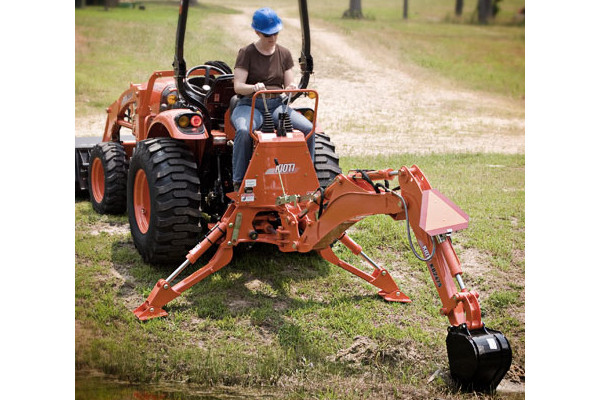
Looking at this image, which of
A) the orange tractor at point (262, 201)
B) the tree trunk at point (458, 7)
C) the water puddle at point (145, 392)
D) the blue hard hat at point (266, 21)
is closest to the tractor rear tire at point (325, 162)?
the orange tractor at point (262, 201)

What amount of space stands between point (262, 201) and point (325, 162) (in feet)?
1.86

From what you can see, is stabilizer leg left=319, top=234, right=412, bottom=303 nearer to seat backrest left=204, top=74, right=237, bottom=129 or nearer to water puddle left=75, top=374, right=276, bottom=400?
seat backrest left=204, top=74, right=237, bottom=129

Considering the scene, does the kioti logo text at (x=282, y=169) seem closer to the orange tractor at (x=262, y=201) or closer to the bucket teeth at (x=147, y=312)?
the orange tractor at (x=262, y=201)

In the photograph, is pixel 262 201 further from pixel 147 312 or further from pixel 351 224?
pixel 147 312

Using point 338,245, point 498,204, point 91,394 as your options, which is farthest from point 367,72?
point 91,394

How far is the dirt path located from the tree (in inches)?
5.8

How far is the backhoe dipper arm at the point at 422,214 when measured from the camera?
265 centimetres

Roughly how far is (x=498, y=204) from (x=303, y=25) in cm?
206

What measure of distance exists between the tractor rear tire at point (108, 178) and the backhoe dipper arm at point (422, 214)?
1811 millimetres

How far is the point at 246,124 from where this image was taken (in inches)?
134

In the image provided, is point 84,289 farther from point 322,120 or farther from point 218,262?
point 322,120

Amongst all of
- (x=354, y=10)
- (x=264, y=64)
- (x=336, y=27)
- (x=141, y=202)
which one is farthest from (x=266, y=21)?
(x=354, y=10)

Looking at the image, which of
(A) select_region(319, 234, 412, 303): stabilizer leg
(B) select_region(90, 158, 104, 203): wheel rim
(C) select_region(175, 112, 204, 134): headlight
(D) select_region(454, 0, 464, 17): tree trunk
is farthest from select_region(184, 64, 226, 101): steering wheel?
(D) select_region(454, 0, 464, 17): tree trunk
